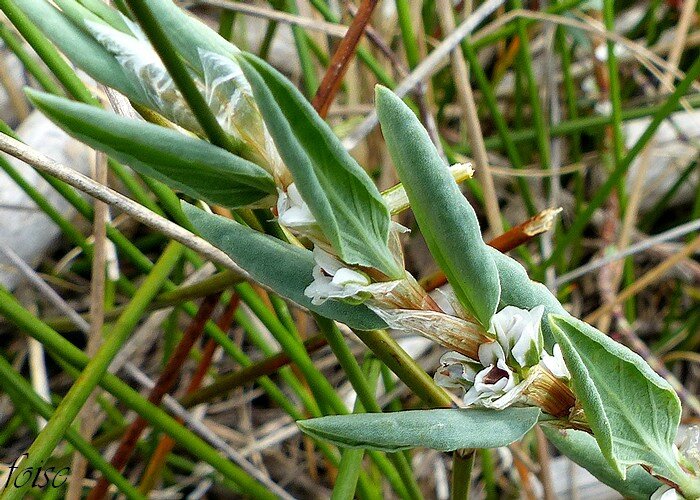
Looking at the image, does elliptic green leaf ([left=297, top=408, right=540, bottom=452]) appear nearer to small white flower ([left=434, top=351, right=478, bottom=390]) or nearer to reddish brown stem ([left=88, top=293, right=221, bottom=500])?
small white flower ([left=434, top=351, right=478, bottom=390])

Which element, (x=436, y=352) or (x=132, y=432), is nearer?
(x=132, y=432)

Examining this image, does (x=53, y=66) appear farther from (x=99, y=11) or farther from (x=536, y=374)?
(x=536, y=374)

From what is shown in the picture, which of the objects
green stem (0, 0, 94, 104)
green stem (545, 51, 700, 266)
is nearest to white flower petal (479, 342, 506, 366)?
green stem (0, 0, 94, 104)

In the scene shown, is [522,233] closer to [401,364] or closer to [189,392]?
[401,364]

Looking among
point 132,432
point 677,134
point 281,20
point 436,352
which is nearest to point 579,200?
point 677,134

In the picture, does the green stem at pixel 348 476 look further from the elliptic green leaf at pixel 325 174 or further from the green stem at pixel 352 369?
the elliptic green leaf at pixel 325 174

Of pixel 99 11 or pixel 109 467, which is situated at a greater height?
pixel 99 11
